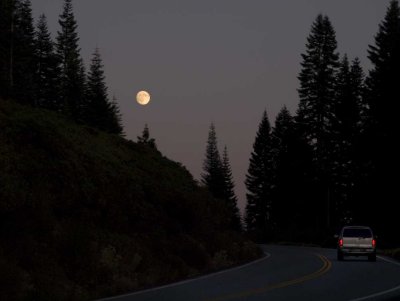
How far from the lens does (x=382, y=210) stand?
191ft

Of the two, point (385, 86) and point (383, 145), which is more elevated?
point (385, 86)

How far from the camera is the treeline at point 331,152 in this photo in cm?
5909

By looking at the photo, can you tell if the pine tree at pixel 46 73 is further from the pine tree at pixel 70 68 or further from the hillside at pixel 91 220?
the hillside at pixel 91 220

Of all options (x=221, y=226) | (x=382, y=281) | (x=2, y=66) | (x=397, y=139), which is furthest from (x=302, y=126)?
(x=382, y=281)

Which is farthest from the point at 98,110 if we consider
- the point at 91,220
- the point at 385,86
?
the point at 91,220

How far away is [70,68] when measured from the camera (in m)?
95.3

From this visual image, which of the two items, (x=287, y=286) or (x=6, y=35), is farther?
(x=6, y=35)

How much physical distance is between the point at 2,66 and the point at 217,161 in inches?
2170

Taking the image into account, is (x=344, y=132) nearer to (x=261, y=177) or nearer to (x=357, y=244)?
(x=261, y=177)

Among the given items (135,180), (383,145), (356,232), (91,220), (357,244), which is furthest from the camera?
(383,145)

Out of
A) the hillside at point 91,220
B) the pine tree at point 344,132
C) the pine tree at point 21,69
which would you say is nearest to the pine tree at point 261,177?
the pine tree at point 344,132

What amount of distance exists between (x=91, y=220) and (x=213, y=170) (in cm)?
9789

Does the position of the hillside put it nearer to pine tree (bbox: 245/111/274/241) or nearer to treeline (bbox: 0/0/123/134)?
treeline (bbox: 0/0/123/134)

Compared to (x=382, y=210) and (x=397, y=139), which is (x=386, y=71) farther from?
(x=382, y=210)
